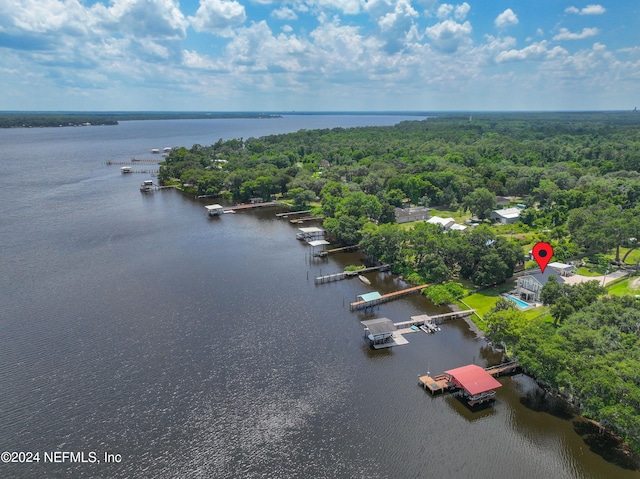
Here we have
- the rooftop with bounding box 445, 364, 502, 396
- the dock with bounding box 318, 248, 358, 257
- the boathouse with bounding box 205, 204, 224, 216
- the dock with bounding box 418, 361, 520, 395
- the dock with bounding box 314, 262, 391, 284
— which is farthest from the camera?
the boathouse with bounding box 205, 204, 224, 216

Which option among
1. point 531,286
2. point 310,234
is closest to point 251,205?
point 310,234

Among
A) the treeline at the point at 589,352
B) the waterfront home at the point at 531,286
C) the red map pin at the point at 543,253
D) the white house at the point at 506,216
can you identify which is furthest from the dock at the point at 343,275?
the white house at the point at 506,216

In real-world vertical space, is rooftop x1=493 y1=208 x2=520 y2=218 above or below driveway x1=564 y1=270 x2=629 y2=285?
above

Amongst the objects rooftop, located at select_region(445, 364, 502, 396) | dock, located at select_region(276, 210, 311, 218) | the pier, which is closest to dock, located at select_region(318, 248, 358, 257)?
dock, located at select_region(276, 210, 311, 218)

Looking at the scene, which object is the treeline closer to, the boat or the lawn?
the lawn

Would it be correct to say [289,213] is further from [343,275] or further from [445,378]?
[445,378]

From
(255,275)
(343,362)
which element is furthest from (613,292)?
(255,275)

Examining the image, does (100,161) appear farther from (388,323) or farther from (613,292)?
(613,292)
